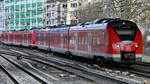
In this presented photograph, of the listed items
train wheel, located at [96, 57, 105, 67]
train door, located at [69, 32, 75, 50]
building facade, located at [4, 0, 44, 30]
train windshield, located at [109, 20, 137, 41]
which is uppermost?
building facade, located at [4, 0, 44, 30]

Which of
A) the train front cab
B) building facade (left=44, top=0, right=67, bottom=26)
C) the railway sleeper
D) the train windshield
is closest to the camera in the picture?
the train front cab

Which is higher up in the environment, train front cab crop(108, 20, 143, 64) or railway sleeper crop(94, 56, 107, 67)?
train front cab crop(108, 20, 143, 64)

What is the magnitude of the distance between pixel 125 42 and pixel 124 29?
846 millimetres

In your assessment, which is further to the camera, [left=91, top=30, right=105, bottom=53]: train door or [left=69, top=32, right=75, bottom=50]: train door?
[left=69, top=32, right=75, bottom=50]: train door

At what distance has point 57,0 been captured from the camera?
8694cm

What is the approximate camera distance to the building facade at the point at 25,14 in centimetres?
9450

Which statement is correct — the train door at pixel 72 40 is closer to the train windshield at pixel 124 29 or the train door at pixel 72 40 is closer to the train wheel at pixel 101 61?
the train wheel at pixel 101 61

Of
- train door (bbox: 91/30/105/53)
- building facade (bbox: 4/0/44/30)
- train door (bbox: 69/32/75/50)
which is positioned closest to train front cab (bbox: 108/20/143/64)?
train door (bbox: 91/30/105/53)

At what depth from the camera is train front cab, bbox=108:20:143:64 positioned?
1579 centimetres

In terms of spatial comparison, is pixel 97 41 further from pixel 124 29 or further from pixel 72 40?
pixel 72 40

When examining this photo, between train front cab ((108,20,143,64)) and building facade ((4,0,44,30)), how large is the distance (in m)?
76.0

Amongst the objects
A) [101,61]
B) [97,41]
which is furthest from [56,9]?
[101,61]

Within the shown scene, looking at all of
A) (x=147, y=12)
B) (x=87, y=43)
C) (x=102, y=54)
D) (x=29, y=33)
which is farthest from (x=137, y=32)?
(x=29, y=33)

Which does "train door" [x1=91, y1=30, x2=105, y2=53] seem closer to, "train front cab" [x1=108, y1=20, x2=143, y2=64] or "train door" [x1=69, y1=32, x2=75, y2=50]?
"train front cab" [x1=108, y1=20, x2=143, y2=64]
